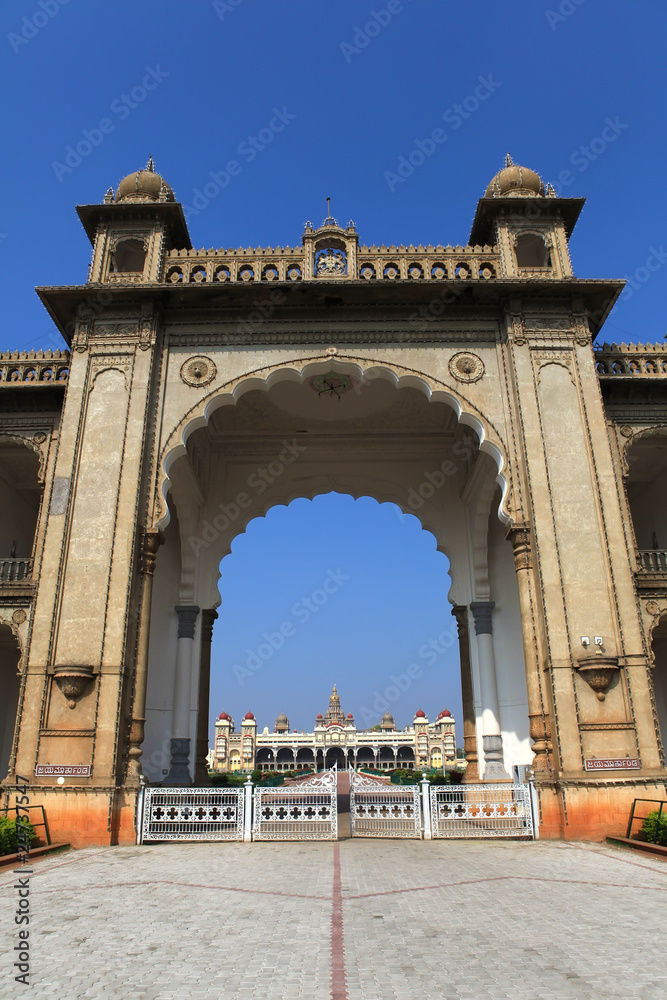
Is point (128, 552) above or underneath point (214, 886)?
above

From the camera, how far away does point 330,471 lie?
660 inches

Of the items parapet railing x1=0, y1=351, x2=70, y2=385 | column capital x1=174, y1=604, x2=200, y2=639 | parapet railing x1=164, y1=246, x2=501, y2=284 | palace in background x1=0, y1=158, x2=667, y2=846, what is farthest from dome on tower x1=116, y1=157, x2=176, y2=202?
column capital x1=174, y1=604, x2=200, y2=639

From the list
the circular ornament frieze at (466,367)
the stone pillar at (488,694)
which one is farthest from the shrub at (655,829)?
the circular ornament frieze at (466,367)

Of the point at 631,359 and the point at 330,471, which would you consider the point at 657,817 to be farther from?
the point at 330,471

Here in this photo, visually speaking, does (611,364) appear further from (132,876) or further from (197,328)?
(132,876)

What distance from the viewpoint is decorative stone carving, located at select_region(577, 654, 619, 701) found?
9703 mm

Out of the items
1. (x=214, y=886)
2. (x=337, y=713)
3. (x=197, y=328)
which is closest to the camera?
(x=214, y=886)

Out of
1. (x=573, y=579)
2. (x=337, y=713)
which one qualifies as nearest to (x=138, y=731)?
(x=573, y=579)

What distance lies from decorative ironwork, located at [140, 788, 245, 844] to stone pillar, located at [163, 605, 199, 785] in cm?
420

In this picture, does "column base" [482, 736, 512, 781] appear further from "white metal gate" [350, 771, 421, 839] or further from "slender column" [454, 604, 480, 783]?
"white metal gate" [350, 771, 421, 839]

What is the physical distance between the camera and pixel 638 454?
1436 centimetres

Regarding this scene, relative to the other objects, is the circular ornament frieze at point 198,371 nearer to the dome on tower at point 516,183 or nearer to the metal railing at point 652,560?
the dome on tower at point 516,183

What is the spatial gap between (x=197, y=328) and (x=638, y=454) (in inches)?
370

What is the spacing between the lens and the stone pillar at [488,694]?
14.5m
